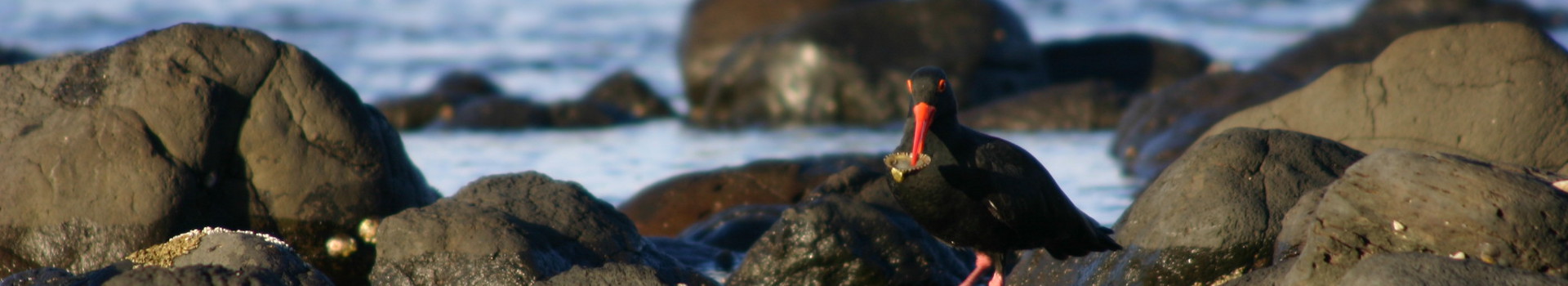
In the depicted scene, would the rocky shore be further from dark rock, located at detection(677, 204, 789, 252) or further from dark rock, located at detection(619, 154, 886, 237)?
dark rock, located at detection(619, 154, 886, 237)

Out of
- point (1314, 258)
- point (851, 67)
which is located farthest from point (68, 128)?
point (851, 67)

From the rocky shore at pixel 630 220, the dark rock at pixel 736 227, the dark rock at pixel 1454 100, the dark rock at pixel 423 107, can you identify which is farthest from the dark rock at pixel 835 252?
the dark rock at pixel 423 107

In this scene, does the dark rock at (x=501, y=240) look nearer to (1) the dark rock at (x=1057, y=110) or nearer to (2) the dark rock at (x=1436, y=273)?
(2) the dark rock at (x=1436, y=273)

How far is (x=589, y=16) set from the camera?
31797mm

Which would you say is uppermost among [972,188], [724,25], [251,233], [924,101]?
[924,101]

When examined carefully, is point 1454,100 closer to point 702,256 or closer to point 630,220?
point 702,256

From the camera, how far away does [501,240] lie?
5.67 m

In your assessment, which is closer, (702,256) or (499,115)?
(702,256)

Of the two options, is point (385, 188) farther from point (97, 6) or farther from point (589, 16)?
point (97, 6)

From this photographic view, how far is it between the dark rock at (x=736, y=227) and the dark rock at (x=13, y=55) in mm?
13388

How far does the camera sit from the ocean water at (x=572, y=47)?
11633mm

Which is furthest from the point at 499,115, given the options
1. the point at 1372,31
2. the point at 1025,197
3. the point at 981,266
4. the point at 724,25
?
the point at 1025,197

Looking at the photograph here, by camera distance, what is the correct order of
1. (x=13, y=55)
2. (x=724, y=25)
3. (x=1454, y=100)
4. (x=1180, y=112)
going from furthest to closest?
(x=13, y=55) < (x=724, y=25) < (x=1180, y=112) < (x=1454, y=100)

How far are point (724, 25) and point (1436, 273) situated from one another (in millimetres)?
14139
